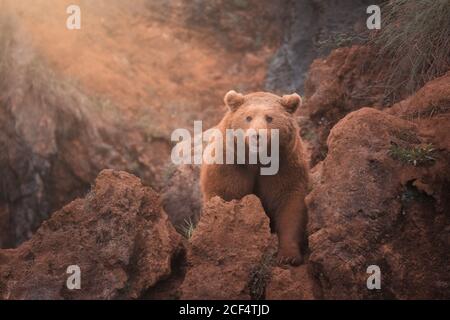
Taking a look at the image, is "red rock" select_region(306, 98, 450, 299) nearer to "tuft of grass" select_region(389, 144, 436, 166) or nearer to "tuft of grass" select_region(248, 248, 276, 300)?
"tuft of grass" select_region(389, 144, 436, 166)

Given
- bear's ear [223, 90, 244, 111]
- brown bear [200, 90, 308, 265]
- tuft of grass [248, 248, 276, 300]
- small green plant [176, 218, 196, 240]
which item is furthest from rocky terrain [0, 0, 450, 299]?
bear's ear [223, 90, 244, 111]

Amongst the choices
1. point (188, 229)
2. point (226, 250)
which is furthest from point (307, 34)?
point (226, 250)

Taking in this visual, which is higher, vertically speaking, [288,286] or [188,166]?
[188,166]

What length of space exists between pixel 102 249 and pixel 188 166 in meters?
5.60

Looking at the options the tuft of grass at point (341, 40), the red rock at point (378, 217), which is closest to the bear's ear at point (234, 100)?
the red rock at point (378, 217)

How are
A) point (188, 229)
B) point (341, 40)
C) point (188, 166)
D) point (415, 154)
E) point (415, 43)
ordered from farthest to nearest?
point (188, 166), point (341, 40), point (188, 229), point (415, 43), point (415, 154)

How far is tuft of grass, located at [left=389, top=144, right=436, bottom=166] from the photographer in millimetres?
5047

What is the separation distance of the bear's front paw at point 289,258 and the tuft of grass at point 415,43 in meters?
2.69

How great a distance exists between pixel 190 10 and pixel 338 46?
177 inches

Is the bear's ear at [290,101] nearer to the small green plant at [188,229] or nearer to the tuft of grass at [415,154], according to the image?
the tuft of grass at [415,154]

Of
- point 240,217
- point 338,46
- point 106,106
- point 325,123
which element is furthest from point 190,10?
point 240,217

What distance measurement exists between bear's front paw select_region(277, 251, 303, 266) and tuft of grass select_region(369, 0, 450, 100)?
269 centimetres

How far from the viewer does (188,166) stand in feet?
34.2

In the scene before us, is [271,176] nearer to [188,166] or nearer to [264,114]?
[264,114]
